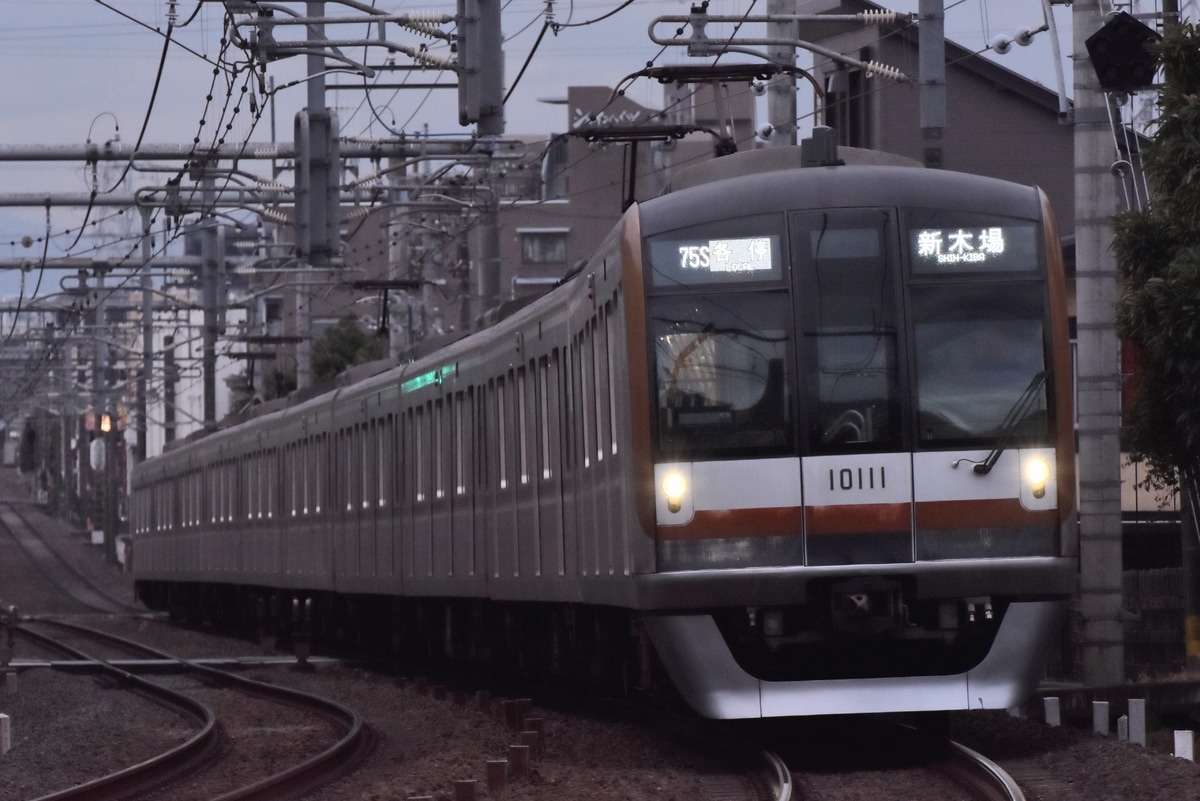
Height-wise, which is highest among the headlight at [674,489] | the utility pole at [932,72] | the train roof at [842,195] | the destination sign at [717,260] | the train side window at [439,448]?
the utility pole at [932,72]

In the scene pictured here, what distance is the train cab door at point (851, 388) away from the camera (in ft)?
31.9

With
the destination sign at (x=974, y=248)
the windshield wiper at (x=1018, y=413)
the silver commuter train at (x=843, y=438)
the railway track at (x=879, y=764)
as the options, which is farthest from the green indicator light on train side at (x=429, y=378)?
the windshield wiper at (x=1018, y=413)

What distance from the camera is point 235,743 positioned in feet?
47.1

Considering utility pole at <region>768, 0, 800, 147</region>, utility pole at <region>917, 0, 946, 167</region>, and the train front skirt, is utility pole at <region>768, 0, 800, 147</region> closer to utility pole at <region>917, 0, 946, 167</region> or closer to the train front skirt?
utility pole at <region>917, 0, 946, 167</region>

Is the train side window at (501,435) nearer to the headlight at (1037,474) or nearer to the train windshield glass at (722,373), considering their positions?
the train windshield glass at (722,373)

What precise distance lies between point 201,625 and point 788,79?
21001 mm

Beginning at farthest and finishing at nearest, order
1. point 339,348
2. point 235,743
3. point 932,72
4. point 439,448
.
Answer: point 339,348 < point 439,448 < point 932,72 < point 235,743

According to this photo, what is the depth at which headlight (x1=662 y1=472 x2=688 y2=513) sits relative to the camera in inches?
387

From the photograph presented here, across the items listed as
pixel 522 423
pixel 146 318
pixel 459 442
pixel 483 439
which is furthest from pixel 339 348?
pixel 522 423

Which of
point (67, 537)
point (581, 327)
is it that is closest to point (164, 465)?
point (581, 327)

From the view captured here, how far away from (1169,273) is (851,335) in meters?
4.68

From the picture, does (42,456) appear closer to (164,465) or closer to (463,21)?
(164,465)

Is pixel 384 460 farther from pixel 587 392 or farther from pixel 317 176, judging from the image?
pixel 587 392

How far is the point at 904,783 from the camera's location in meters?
9.34
